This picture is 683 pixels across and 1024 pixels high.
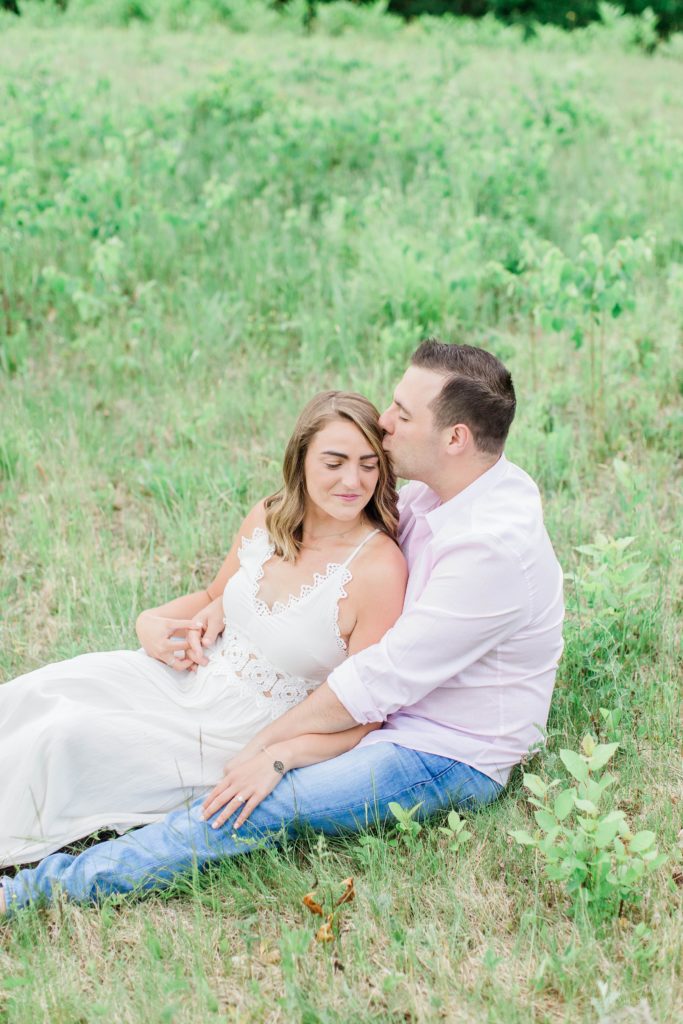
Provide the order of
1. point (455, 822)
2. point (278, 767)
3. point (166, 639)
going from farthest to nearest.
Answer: point (166, 639) < point (278, 767) < point (455, 822)

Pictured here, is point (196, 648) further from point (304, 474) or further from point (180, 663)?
point (304, 474)

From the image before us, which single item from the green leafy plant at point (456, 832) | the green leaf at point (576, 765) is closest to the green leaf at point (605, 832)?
the green leaf at point (576, 765)

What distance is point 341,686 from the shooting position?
299 centimetres

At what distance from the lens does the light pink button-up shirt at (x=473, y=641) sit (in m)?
2.93

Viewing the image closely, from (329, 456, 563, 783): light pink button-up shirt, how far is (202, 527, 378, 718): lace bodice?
0.22m

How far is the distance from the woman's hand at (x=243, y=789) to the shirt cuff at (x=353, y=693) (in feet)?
0.89

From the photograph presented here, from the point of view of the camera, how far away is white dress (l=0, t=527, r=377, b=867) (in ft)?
10.1

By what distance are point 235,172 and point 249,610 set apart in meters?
5.62

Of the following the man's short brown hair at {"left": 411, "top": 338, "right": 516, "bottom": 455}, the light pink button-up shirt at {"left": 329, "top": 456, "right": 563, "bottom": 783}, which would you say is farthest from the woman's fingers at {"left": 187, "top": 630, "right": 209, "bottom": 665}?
the man's short brown hair at {"left": 411, "top": 338, "right": 516, "bottom": 455}

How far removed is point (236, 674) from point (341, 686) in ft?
1.67

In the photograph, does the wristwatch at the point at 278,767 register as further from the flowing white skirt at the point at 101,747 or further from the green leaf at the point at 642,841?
the green leaf at the point at 642,841

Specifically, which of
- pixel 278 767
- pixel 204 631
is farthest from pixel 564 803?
pixel 204 631

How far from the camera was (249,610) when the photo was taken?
132 inches

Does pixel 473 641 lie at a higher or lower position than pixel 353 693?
higher
